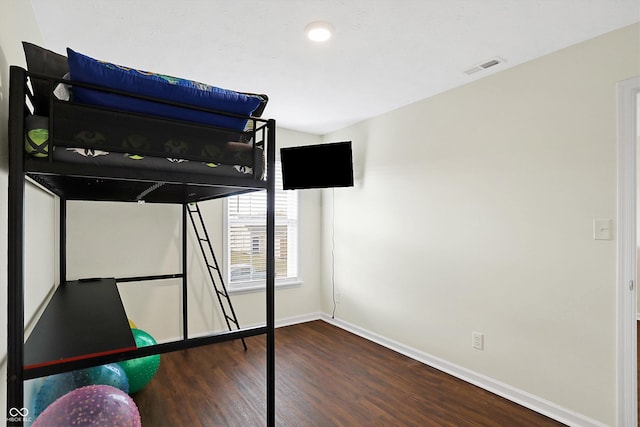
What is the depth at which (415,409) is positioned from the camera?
2.35 meters

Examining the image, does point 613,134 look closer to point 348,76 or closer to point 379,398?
point 348,76

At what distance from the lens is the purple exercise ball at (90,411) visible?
1208 millimetres

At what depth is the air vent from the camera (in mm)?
2391

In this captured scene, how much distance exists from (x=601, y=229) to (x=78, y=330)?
2841 millimetres

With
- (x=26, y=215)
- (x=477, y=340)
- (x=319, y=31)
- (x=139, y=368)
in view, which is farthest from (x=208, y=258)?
(x=477, y=340)

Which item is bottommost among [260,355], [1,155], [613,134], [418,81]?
[260,355]

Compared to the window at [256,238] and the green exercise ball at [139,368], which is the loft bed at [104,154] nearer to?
the green exercise ball at [139,368]

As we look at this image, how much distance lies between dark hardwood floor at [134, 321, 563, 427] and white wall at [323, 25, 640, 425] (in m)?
0.29

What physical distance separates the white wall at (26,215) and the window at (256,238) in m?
1.64

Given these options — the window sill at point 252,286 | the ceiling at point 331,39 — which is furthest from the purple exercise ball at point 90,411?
the window sill at point 252,286

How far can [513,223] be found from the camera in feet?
8.22

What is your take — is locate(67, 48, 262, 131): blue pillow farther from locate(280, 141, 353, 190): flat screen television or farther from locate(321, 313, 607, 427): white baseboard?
locate(321, 313, 607, 427): white baseboard

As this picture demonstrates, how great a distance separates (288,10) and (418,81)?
1.36 metres

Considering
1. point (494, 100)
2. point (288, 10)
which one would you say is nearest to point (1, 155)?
point (288, 10)
